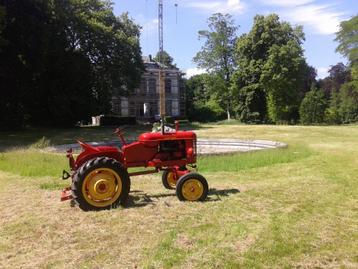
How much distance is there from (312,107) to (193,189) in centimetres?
4413

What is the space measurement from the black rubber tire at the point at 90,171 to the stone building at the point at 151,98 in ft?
201

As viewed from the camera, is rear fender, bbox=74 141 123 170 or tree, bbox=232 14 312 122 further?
tree, bbox=232 14 312 122

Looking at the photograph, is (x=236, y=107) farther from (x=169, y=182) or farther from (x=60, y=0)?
(x=169, y=182)

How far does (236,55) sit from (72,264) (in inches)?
2106

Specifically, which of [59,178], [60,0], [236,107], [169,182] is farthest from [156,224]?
[236,107]

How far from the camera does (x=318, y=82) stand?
75.4 metres

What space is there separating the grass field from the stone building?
197 feet

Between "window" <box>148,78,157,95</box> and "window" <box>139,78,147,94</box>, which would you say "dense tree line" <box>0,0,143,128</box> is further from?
"window" <box>148,78,157,95</box>

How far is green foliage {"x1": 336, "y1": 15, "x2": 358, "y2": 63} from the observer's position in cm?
5475

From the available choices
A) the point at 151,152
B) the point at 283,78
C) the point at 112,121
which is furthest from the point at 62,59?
the point at 151,152

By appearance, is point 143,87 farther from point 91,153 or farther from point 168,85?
point 91,153

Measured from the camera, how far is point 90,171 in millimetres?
7637

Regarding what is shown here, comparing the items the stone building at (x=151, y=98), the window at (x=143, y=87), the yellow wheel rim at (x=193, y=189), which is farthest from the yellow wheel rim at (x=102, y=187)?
the window at (x=143, y=87)

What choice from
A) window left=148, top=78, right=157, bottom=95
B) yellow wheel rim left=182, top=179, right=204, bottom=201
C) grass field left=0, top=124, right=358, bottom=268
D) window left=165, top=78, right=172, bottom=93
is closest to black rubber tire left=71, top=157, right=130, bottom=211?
grass field left=0, top=124, right=358, bottom=268
